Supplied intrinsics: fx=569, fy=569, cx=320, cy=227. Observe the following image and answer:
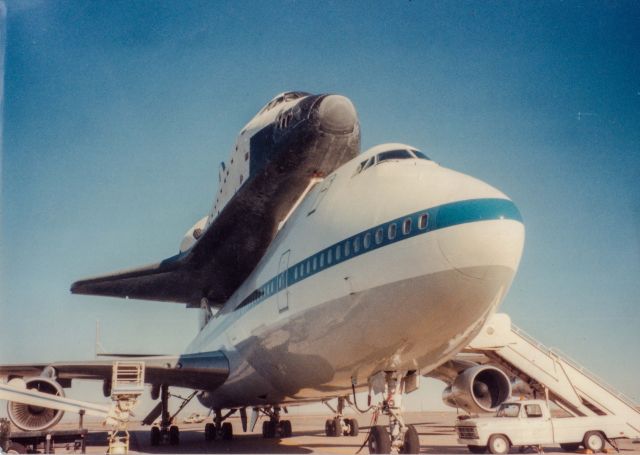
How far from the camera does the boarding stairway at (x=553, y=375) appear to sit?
1572 cm

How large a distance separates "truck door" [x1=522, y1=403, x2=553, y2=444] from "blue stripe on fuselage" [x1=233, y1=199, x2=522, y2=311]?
703 centimetres

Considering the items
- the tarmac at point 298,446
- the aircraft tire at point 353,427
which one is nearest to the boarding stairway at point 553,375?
the tarmac at point 298,446

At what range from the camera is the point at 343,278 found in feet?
28.0

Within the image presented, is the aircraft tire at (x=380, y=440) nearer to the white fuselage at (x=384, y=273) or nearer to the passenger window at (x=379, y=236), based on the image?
the white fuselage at (x=384, y=273)

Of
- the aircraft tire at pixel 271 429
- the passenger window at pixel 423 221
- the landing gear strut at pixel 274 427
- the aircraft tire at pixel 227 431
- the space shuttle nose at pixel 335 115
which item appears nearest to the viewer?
the passenger window at pixel 423 221

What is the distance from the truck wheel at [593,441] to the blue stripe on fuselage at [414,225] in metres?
8.38

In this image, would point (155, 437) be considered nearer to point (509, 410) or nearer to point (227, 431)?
point (227, 431)

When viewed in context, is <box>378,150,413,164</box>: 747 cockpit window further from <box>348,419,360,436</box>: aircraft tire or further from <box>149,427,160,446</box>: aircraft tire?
<box>149,427,160,446</box>: aircraft tire

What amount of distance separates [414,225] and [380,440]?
120 inches

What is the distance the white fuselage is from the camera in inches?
277

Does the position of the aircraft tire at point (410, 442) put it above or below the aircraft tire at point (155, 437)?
above

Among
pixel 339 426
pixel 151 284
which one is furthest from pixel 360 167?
pixel 151 284

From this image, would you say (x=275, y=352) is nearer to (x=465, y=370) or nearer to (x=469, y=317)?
(x=465, y=370)

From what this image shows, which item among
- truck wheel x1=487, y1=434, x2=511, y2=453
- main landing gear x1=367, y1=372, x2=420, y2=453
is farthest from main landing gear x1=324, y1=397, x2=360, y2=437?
main landing gear x1=367, y1=372, x2=420, y2=453
